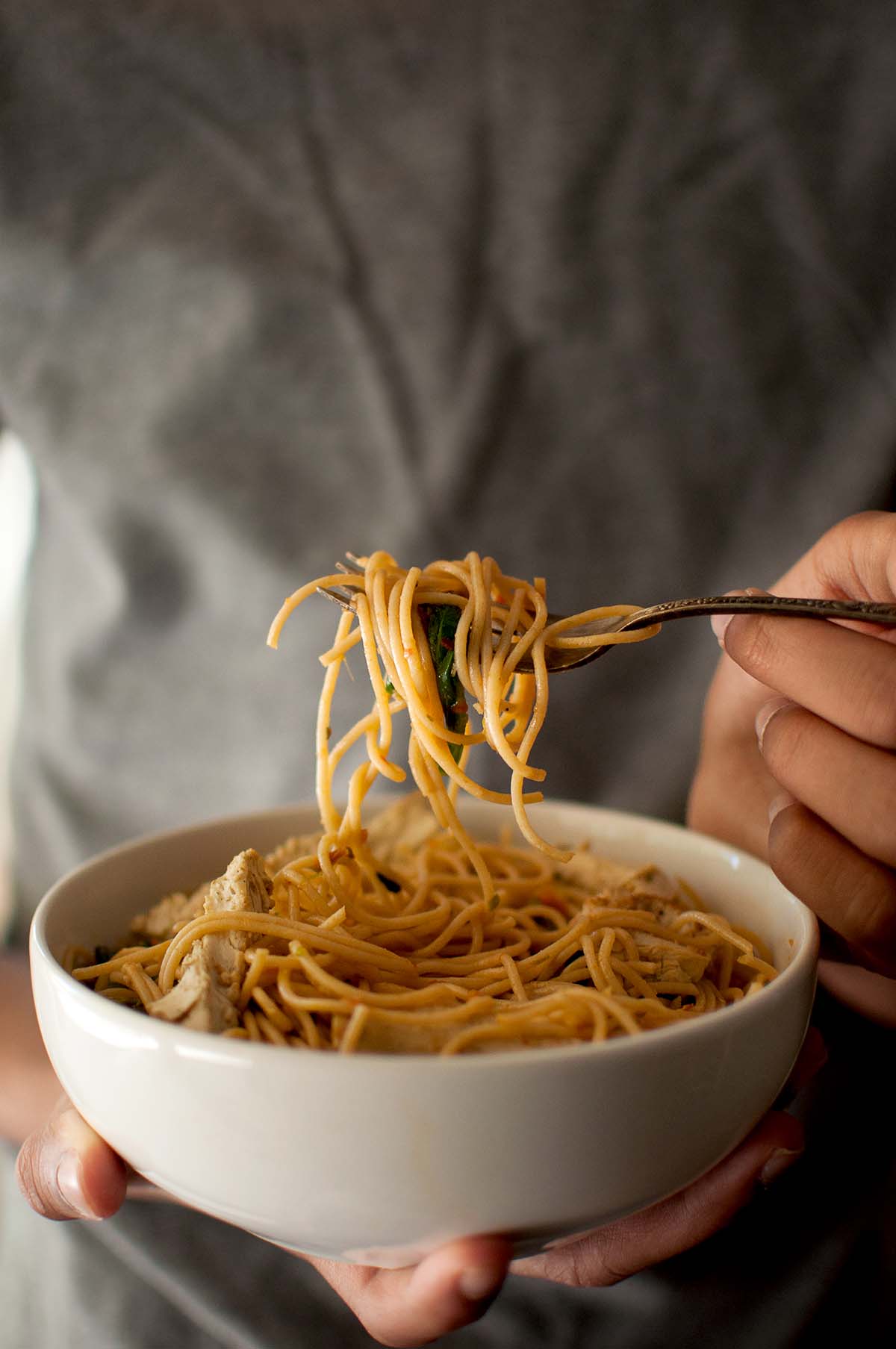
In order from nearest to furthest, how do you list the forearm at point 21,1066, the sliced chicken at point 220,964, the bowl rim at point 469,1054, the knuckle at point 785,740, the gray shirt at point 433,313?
the bowl rim at point 469,1054, the sliced chicken at point 220,964, the knuckle at point 785,740, the forearm at point 21,1066, the gray shirt at point 433,313

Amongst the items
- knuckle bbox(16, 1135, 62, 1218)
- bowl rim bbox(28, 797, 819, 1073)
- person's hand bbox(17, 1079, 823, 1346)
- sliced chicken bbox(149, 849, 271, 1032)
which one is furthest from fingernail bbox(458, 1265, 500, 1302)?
knuckle bbox(16, 1135, 62, 1218)

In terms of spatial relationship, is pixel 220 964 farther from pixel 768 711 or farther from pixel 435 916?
pixel 768 711

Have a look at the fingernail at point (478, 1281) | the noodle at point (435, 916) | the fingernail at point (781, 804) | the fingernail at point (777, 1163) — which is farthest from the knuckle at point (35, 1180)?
the fingernail at point (781, 804)

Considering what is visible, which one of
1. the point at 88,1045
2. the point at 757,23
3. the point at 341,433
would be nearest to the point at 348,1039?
the point at 88,1045

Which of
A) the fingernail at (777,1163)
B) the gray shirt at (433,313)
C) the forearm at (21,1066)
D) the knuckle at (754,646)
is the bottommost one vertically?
the forearm at (21,1066)

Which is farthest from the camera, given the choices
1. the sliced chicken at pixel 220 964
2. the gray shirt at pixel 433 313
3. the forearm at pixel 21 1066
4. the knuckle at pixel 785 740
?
the gray shirt at pixel 433 313

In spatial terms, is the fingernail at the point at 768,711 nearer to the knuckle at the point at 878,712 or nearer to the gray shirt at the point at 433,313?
the knuckle at the point at 878,712

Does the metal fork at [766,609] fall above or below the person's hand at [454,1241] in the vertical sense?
above
